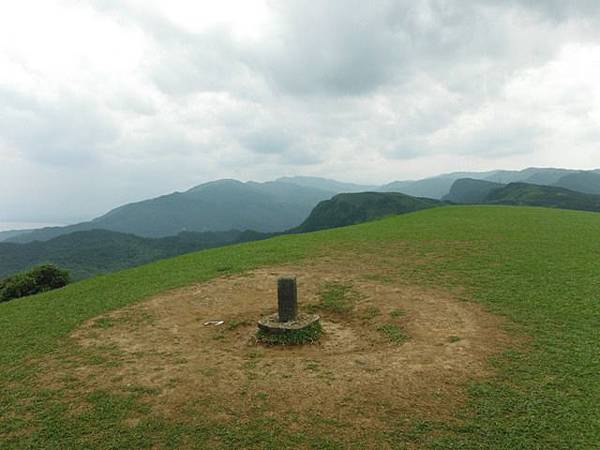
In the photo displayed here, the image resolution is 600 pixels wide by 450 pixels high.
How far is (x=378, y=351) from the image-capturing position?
25.7 ft

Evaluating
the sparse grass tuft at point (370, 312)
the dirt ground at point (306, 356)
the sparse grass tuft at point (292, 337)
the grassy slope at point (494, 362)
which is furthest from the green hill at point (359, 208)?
the sparse grass tuft at point (292, 337)

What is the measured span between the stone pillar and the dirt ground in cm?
90

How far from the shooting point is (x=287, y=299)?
927cm

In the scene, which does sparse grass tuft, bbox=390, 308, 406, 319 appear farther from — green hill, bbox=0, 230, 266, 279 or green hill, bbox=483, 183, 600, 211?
green hill, bbox=483, 183, 600, 211

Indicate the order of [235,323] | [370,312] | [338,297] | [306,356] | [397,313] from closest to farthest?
[306,356] → [397,313] → [235,323] → [370,312] → [338,297]

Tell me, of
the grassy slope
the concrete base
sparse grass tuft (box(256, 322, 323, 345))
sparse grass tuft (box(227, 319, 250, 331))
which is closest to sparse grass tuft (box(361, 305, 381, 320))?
the concrete base

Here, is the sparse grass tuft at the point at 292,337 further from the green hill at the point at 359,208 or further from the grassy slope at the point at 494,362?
the green hill at the point at 359,208

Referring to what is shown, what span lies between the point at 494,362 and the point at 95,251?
563 feet

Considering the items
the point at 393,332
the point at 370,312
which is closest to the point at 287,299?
the point at 370,312

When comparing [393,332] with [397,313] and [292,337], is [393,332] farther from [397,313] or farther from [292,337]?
[292,337]

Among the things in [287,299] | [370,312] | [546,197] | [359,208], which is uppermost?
[546,197]

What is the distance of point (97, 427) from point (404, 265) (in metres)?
11.4

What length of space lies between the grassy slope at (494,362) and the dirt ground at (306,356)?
454mm

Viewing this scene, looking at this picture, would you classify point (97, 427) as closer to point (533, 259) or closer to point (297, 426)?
point (297, 426)
